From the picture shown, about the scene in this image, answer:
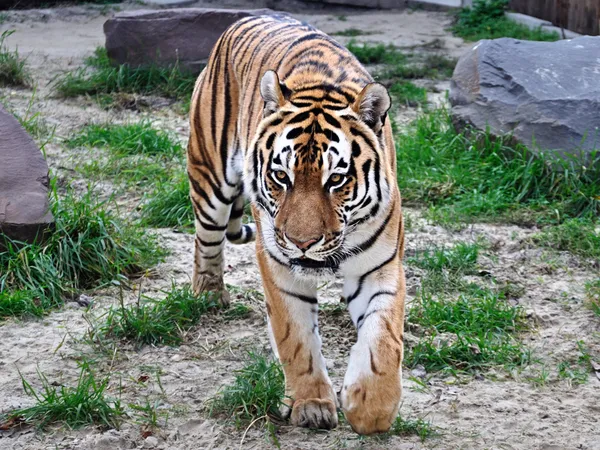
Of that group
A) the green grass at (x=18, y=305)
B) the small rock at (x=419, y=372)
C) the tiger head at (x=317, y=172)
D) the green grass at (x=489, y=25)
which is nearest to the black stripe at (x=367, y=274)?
the tiger head at (x=317, y=172)

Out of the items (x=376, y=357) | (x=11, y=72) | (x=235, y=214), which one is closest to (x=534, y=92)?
(x=235, y=214)

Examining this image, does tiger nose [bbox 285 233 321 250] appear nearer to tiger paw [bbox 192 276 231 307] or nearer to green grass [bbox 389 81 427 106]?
tiger paw [bbox 192 276 231 307]

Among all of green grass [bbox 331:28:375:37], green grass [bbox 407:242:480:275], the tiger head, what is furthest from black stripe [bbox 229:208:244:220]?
green grass [bbox 331:28:375:37]

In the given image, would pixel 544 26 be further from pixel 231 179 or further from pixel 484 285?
pixel 231 179

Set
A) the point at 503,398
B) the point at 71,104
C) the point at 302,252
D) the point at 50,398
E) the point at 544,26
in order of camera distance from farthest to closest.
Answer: the point at 544,26 → the point at 71,104 → the point at 503,398 → the point at 50,398 → the point at 302,252

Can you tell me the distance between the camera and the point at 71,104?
781 cm

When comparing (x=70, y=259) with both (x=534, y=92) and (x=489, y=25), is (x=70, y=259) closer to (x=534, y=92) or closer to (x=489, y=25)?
(x=534, y=92)

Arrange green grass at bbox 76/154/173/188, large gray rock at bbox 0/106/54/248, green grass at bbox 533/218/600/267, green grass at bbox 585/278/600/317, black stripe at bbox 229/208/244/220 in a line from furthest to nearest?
1. green grass at bbox 76/154/173/188
2. green grass at bbox 533/218/600/267
3. black stripe at bbox 229/208/244/220
4. large gray rock at bbox 0/106/54/248
5. green grass at bbox 585/278/600/317

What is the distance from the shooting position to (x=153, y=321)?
4340 mm

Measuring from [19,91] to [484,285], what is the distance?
4.82 metres

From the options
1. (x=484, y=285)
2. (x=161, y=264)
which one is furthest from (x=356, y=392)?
(x=161, y=264)

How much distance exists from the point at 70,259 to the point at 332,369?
5.28ft

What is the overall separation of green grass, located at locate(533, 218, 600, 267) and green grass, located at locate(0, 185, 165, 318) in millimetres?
2286

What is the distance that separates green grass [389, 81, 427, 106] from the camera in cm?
793
